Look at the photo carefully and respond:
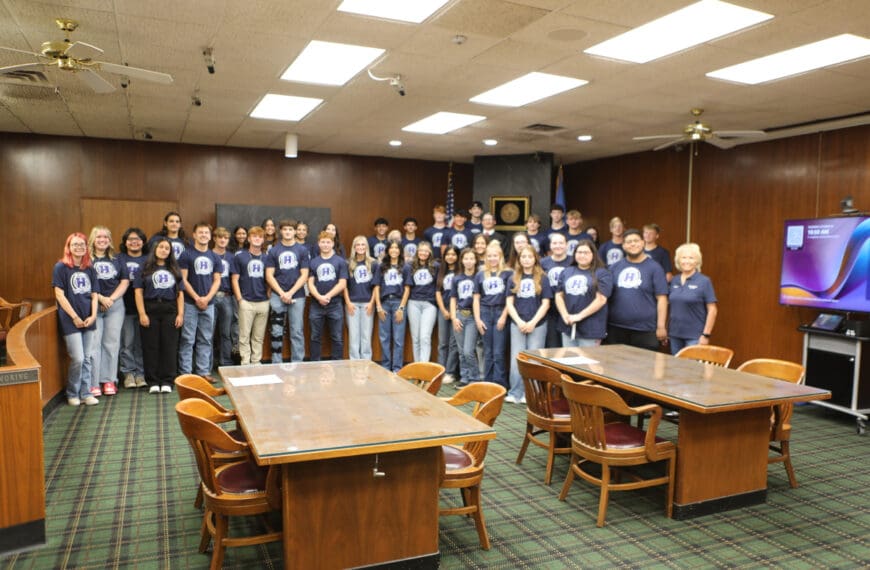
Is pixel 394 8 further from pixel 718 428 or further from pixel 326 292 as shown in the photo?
pixel 326 292

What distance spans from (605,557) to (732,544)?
752mm

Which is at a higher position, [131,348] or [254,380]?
[254,380]

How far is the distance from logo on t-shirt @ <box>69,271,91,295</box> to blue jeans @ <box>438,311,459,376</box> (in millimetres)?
3749

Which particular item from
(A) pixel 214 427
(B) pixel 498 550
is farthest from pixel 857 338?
(A) pixel 214 427

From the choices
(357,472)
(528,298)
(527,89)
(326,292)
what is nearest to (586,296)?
(528,298)

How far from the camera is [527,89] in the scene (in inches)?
239

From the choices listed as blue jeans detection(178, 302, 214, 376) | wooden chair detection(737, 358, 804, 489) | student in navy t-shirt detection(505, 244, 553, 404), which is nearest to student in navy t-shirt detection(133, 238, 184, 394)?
blue jeans detection(178, 302, 214, 376)

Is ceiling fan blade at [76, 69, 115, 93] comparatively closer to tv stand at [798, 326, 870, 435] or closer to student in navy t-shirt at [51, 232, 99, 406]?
student in navy t-shirt at [51, 232, 99, 406]

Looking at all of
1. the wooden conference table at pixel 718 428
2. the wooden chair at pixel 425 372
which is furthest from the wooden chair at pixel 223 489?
the wooden conference table at pixel 718 428

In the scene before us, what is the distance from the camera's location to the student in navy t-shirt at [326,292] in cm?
754

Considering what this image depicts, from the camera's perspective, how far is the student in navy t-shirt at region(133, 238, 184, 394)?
6.62 metres

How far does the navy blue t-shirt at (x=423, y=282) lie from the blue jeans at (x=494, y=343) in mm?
898

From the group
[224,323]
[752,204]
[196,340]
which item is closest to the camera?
[196,340]

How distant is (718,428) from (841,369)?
10.7 feet
